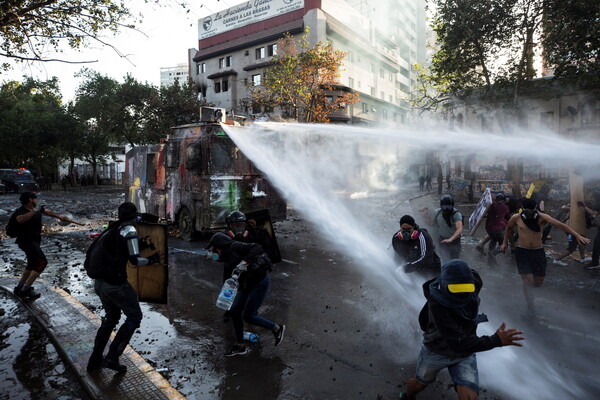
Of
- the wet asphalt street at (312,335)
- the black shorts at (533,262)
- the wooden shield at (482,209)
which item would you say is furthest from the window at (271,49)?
the black shorts at (533,262)

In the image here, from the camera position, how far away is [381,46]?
50281 millimetres

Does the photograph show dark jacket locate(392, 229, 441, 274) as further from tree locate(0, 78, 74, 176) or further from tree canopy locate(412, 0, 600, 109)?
tree locate(0, 78, 74, 176)

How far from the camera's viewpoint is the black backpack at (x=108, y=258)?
379 centimetres

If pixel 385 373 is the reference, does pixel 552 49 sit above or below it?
above

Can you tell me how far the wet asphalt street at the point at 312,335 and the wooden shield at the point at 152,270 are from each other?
65cm

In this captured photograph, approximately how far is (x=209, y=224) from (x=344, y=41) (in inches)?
1326

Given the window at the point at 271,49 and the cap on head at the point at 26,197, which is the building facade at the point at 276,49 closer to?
the window at the point at 271,49

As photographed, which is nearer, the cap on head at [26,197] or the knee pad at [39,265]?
the cap on head at [26,197]

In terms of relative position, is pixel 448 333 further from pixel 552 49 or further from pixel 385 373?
pixel 552 49

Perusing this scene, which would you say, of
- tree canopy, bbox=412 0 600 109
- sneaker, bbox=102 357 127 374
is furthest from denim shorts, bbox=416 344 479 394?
tree canopy, bbox=412 0 600 109

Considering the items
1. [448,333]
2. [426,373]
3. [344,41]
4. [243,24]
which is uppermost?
[243,24]

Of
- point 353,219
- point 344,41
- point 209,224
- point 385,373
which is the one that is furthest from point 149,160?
point 344,41

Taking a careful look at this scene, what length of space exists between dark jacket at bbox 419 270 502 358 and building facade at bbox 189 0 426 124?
94.4 feet

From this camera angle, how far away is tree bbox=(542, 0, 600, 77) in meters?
15.0
